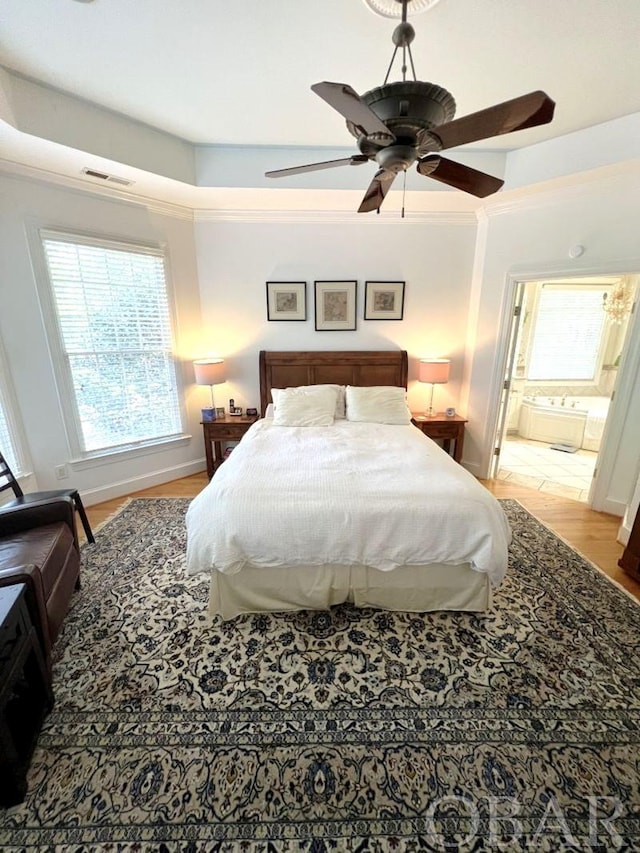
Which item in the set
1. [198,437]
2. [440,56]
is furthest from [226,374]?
[440,56]

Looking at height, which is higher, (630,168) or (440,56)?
(440,56)

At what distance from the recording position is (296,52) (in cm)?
193

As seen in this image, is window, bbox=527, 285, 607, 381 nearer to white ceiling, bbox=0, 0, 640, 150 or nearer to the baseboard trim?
white ceiling, bbox=0, 0, 640, 150

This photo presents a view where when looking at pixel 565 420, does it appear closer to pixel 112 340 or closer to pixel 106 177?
pixel 112 340

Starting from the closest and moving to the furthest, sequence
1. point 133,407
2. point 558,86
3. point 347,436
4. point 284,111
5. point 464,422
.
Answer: point 558,86 → point 284,111 → point 347,436 → point 133,407 → point 464,422

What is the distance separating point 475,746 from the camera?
1388 mm

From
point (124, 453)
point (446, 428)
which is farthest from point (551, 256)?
point (124, 453)

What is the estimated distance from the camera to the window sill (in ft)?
10.7

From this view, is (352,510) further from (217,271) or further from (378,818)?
(217,271)

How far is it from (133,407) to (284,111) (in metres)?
2.89

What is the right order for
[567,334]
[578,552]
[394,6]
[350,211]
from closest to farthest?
1. [394,6]
2. [578,552]
3. [350,211]
4. [567,334]

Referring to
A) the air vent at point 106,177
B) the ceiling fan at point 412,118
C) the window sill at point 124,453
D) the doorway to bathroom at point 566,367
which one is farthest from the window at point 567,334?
the air vent at point 106,177

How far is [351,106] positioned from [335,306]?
2.75m

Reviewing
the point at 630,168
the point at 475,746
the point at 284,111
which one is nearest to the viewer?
the point at 475,746
